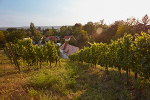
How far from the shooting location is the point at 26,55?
12.0 meters

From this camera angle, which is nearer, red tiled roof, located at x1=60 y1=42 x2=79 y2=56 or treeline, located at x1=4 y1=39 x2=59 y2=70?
treeline, located at x1=4 y1=39 x2=59 y2=70

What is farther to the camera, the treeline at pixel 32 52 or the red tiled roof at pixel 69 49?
the red tiled roof at pixel 69 49

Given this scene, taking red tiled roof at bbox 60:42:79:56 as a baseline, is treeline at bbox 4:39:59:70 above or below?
above

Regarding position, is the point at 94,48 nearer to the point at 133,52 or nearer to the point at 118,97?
the point at 133,52

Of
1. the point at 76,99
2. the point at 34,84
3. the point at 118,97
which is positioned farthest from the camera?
the point at 34,84

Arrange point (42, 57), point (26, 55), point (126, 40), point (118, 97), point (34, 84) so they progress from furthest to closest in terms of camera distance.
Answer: point (42, 57) → point (26, 55) → point (126, 40) → point (34, 84) → point (118, 97)

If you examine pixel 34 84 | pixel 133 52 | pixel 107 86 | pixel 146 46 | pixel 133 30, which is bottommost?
pixel 107 86

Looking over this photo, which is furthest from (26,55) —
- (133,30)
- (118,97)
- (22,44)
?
(133,30)

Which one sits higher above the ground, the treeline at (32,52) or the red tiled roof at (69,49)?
the treeline at (32,52)

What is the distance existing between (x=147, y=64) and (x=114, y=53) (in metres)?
3.87

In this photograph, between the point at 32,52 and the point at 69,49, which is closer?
the point at 32,52

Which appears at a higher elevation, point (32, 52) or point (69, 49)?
point (32, 52)

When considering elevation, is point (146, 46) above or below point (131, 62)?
above

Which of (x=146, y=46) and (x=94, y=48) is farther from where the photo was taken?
(x=94, y=48)
